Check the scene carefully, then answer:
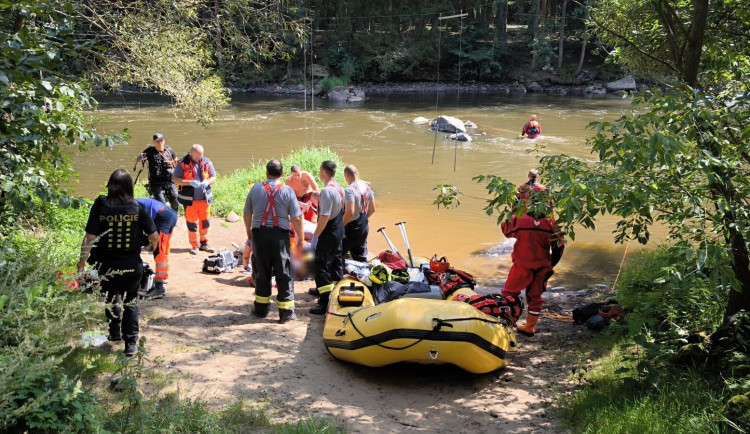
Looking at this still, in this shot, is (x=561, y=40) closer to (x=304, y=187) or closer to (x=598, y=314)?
(x=304, y=187)

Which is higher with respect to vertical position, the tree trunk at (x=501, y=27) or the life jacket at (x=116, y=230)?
the tree trunk at (x=501, y=27)

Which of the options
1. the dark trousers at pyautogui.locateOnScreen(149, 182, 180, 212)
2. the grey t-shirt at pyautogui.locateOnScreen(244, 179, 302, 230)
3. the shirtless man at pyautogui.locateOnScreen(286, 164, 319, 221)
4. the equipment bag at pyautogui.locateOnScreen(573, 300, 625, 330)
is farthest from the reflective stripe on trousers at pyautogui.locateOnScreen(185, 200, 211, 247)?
the equipment bag at pyautogui.locateOnScreen(573, 300, 625, 330)

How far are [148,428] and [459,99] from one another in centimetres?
3258

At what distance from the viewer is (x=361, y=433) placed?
4078mm

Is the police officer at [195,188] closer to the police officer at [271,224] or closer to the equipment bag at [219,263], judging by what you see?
the equipment bag at [219,263]

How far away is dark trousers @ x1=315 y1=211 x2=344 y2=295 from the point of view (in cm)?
632

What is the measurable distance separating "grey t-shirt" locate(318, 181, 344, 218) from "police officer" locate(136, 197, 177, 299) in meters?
1.54

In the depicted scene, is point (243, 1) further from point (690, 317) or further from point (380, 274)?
point (690, 317)

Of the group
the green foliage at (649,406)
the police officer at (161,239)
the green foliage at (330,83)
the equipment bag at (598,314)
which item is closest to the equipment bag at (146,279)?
the police officer at (161,239)

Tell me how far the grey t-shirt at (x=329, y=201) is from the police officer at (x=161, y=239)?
1.54 metres

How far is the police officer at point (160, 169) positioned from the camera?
28.0ft

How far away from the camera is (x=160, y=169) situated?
8586mm

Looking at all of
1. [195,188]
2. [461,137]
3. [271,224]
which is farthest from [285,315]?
[461,137]

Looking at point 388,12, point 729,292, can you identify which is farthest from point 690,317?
point 388,12
